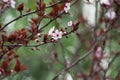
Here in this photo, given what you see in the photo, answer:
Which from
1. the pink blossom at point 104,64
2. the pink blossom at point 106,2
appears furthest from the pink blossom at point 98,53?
the pink blossom at point 106,2

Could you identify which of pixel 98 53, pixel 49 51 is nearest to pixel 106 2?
pixel 49 51

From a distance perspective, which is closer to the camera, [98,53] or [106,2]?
[106,2]

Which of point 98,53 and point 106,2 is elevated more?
point 106,2

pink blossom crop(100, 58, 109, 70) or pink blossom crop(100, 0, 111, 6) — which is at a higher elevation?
pink blossom crop(100, 0, 111, 6)

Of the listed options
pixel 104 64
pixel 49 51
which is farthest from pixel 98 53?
pixel 49 51

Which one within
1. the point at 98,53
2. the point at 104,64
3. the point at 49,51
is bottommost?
the point at 104,64

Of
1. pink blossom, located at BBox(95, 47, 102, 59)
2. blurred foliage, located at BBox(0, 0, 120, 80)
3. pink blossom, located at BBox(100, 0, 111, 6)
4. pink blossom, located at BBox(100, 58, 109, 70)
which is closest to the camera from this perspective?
blurred foliage, located at BBox(0, 0, 120, 80)

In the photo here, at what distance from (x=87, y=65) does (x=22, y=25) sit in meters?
3.09

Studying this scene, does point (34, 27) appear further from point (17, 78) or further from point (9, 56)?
point (17, 78)

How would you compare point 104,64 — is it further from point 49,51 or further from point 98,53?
point 49,51

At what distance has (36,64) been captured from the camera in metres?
6.92

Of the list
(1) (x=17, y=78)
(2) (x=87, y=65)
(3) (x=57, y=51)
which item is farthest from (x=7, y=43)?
(2) (x=87, y=65)

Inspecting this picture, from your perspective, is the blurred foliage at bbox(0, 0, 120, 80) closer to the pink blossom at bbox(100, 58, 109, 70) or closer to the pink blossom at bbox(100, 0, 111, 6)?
the pink blossom at bbox(100, 58, 109, 70)

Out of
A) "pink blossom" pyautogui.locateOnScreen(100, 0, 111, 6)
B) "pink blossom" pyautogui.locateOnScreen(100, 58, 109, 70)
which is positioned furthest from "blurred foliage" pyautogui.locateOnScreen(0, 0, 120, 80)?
"pink blossom" pyautogui.locateOnScreen(100, 0, 111, 6)
